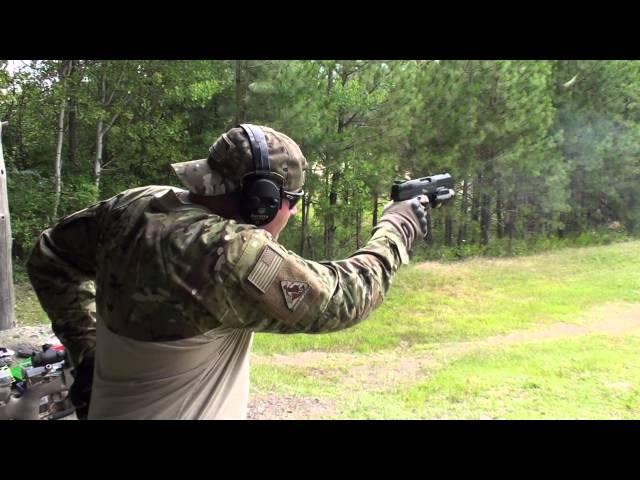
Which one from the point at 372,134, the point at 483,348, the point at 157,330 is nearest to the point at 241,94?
the point at 372,134

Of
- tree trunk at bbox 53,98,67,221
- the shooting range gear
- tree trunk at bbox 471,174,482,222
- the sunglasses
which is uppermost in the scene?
tree trunk at bbox 53,98,67,221

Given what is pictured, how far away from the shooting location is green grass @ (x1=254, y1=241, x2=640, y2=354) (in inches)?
141

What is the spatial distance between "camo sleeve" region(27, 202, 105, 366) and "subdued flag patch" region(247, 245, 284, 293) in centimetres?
36

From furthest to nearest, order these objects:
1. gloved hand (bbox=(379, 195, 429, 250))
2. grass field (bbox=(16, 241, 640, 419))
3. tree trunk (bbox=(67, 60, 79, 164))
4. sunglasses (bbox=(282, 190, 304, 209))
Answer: tree trunk (bbox=(67, 60, 79, 164))
grass field (bbox=(16, 241, 640, 419))
gloved hand (bbox=(379, 195, 429, 250))
sunglasses (bbox=(282, 190, 304, 209))

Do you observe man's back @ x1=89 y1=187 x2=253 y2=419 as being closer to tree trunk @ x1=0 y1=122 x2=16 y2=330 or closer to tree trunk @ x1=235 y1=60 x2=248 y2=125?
tree trunk @ x1=235 y1=60 x2=248 y2=125

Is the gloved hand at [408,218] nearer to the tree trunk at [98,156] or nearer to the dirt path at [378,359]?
the dirt path at [378,359]

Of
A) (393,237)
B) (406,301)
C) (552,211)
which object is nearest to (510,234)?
(552,211)

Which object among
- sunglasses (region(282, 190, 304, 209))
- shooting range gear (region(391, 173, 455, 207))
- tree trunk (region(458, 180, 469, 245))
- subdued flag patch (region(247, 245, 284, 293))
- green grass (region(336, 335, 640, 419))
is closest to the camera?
subdued flag patch (region(247, 245, 284, 293))

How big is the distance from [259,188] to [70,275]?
0.45 metres

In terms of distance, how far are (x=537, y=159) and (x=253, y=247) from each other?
4.05 m

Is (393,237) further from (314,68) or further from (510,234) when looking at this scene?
(510,234)

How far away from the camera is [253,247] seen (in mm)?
673

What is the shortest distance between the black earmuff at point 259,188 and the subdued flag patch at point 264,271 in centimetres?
9

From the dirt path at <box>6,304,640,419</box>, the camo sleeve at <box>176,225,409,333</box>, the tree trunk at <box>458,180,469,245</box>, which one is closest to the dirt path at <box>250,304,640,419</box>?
the dirt path at <box>6,304,640,419</box>
